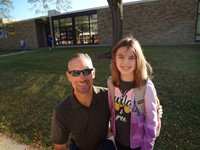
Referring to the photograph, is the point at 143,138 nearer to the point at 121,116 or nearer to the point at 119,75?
the point at 121,116

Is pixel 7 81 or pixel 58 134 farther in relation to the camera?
pixel 7 81

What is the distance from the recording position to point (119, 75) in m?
2.28

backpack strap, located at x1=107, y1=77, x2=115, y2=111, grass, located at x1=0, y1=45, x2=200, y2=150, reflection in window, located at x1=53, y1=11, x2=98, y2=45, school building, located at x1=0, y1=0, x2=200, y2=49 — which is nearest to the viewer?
backpack strap, located at x1=107, y1=77, x2=115, y2=111

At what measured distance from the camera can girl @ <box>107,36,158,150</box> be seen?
205 cm

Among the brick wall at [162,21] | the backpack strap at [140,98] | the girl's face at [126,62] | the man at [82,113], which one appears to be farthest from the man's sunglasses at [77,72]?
the brick wall at [162,21]

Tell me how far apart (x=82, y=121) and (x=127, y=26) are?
18390 mm

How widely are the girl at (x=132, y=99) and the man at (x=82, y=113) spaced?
0.18 metres

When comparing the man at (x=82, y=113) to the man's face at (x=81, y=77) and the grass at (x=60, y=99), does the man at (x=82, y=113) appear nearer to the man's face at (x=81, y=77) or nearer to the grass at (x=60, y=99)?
the man's face at (x=81, y=77)

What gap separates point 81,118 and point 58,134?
0.31m

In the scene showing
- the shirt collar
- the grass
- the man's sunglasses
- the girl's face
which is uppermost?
the girl's face

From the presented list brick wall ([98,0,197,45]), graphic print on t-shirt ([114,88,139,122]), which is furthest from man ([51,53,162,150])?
brick wall ([98,0,197,45])

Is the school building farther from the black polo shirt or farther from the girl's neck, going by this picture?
the black polo shirt

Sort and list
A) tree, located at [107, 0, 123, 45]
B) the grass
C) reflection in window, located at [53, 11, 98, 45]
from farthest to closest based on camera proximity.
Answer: reflection in window, located at [53, 11, 98, 45], tree, located at [107, 0, 123, 45], the grass

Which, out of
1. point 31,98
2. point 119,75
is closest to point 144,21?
point 31,98
